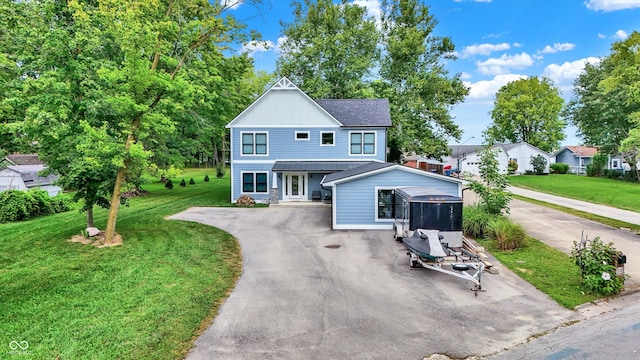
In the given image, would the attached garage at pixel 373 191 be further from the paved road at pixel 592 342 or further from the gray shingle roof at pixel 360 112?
the gray shingle roof at pixel 360 112

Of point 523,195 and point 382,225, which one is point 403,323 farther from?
point 523,195

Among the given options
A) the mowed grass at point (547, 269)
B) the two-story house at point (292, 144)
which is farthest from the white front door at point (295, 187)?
the mowed grass at point (547, 269)

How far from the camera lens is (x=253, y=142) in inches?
1009

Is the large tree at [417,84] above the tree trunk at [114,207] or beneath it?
above

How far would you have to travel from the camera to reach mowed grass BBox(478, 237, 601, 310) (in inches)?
342

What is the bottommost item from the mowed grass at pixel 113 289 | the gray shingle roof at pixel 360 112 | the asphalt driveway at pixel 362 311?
the asphalt driveway at pixel 362 311

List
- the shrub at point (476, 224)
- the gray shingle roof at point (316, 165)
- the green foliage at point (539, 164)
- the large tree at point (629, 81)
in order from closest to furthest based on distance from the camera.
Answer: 1. the shrub at point (476, 224)
2. the large tree at point (629, 81)
3. the gray shingle roof at point (316, 165)
4. the green foliage at point (539, 164)

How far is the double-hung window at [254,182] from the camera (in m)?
25.7

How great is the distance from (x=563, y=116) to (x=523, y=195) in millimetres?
32921

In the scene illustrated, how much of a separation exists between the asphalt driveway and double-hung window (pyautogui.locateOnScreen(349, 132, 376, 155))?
13541mm

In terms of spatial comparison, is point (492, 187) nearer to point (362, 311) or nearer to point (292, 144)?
point (362, 311)

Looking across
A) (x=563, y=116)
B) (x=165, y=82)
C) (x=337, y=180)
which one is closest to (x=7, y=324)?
(x=165, y=82)

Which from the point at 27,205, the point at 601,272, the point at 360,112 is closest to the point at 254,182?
the point at 360,112

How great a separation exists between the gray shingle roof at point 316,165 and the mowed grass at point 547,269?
1196 cm
